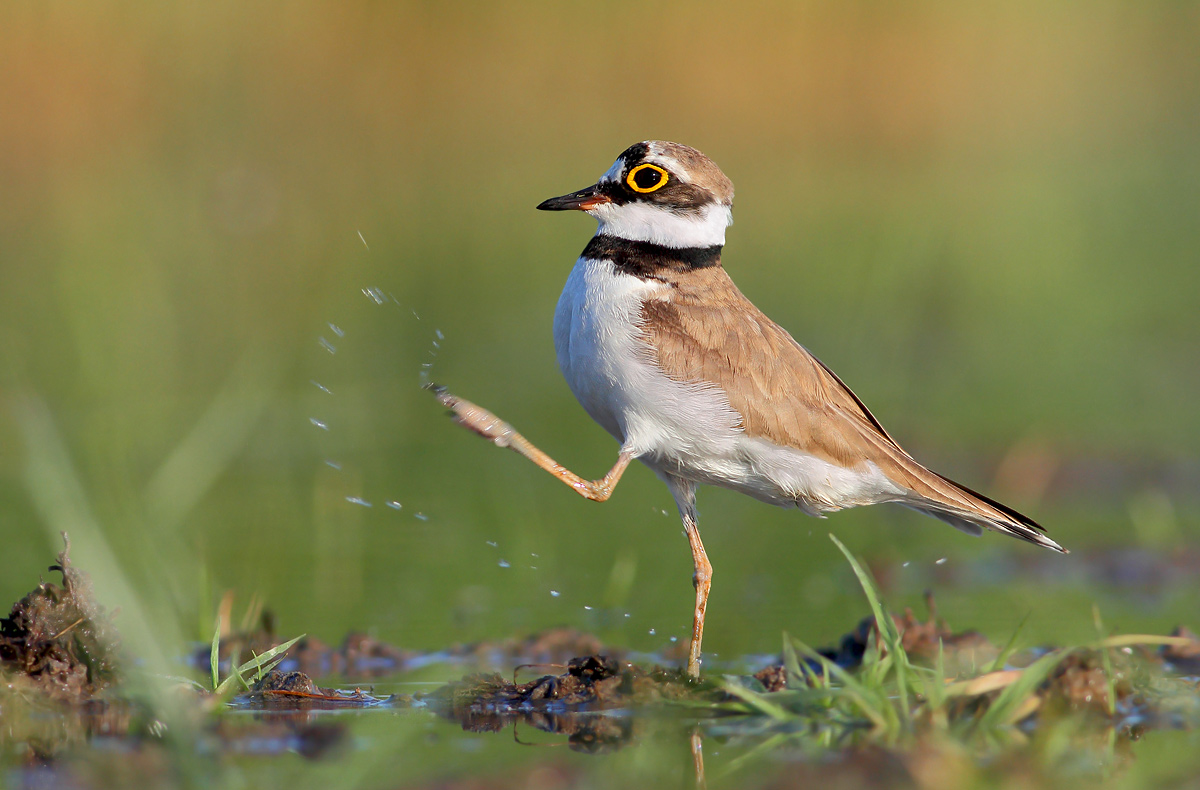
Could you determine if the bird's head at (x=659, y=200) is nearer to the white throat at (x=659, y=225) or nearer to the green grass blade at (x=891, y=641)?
the white throat at (x=659, y=225)

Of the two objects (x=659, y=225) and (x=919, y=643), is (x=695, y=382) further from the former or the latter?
(x=919, y=643)

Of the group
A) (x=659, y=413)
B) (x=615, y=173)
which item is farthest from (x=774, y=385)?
(x=615, y=173)

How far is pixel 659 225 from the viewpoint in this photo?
595 cm

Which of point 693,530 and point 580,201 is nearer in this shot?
point 580,201

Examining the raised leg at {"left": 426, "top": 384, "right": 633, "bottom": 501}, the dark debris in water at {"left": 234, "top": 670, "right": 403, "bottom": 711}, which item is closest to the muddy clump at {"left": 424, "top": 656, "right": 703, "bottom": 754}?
the dark debris in water at {"left": 234, "top": 670, "right": 403, "bottom": 711}

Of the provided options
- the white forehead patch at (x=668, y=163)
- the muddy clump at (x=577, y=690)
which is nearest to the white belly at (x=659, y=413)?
the white forehead patch at (x=668, y=163)

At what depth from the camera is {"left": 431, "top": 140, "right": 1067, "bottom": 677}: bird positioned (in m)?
5.57

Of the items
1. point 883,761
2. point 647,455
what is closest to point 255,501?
point 647,455

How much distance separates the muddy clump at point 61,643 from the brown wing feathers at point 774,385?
90.0 inches

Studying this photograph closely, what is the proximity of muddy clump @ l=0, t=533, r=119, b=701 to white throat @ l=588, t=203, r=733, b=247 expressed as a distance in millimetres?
2517

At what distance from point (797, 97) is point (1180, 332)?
10.1 metres

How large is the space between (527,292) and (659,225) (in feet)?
29.3

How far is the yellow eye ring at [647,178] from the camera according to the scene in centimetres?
597

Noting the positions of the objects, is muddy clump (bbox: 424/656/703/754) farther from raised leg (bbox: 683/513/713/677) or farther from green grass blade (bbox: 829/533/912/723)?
raised leg (bbox: 683/513/713/677)
